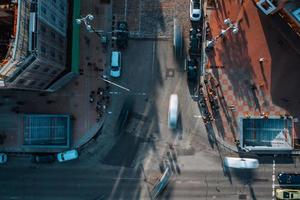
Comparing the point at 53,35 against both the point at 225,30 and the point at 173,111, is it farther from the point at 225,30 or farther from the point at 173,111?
the point at 225,30

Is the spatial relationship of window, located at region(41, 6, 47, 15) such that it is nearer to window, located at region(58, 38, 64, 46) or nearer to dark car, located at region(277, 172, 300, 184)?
window, located at region(58, 38, 64, 46)

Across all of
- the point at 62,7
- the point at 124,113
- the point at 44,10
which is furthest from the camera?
the point at 124,113

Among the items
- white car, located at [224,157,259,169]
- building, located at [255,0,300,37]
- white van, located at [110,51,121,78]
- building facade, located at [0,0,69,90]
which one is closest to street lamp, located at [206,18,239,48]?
building, located at [255,0,300,37]

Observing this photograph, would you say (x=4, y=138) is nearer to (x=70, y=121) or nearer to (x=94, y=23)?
(x=70, y=121)

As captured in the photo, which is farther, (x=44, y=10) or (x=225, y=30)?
(x=225, y=30)

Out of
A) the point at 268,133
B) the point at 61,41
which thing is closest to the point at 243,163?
the point at 268,133

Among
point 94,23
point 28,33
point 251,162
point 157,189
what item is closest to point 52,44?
point 28,33
